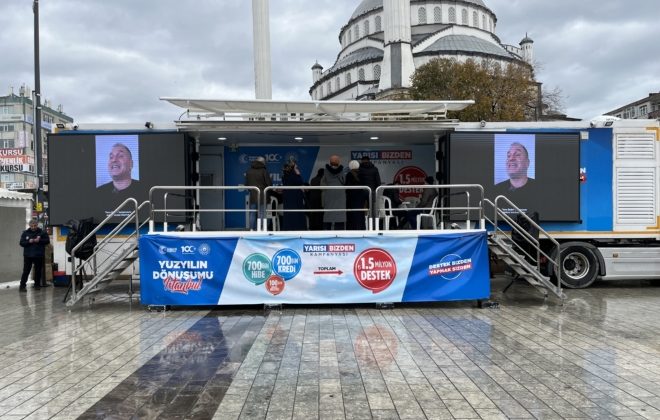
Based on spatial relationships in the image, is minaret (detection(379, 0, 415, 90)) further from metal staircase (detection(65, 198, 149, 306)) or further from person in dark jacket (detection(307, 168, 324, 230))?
metal staircase (detection(65, 198, 149, 306))

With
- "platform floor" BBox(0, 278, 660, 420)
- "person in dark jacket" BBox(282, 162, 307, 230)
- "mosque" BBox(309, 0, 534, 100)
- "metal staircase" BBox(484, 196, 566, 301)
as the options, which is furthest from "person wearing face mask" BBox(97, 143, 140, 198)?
"mosque" BBox(309, 0, 534, 100)

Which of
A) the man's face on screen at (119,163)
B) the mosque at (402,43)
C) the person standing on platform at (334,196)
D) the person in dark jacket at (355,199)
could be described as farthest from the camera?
the mosque at (402,43)

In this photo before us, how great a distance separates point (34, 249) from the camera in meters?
12.8

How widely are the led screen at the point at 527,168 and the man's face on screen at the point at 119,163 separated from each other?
6655mm

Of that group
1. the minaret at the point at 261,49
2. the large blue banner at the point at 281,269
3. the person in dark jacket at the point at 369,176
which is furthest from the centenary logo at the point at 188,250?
the minaret at the point at 261,49

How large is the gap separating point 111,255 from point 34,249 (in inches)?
151

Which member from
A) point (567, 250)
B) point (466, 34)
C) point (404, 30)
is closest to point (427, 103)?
point (567, 250)

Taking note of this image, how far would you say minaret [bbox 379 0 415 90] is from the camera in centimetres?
7362

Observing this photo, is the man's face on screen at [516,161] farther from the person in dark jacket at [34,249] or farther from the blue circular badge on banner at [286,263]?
the person in dark jacket at [34,249]

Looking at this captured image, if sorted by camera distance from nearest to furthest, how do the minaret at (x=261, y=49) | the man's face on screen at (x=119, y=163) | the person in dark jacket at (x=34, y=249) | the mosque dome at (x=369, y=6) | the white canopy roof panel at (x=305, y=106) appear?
the white canopy roof panel at (x=305, y=106) < the man's face on screen at (x=119, y=163) < the person in dark jacket at (x=34, y=249) < the minaret at (x=261, y=49) < the mosque dome at (x=369, y=6)

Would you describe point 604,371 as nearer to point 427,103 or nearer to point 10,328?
point 427,103

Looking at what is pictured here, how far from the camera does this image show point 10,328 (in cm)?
816

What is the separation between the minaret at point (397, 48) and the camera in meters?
73.6

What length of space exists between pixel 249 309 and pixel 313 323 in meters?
1.73
